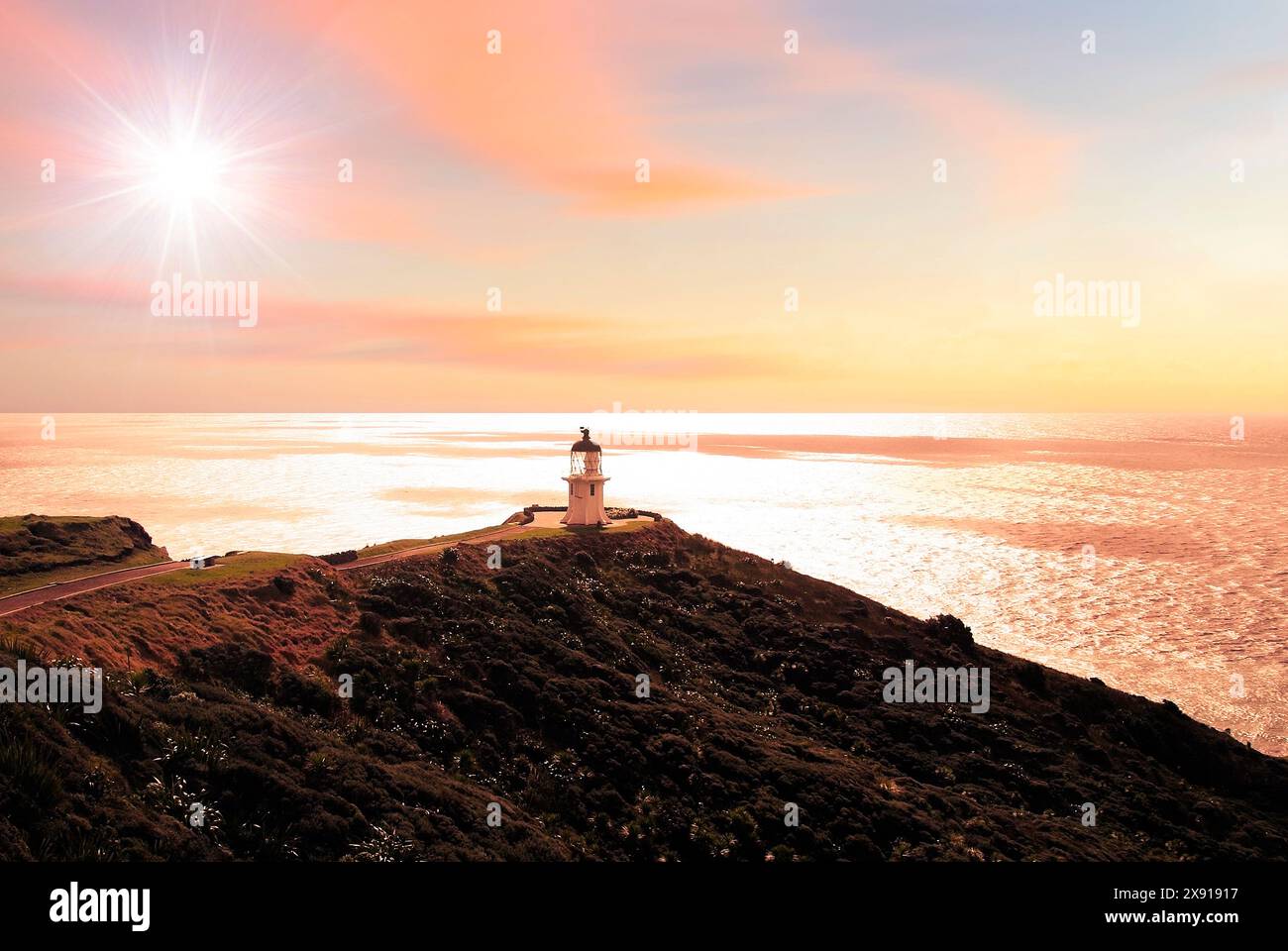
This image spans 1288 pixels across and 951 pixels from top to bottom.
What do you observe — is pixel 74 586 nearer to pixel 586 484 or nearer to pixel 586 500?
pixel 586 484

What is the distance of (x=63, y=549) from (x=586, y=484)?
23.6m

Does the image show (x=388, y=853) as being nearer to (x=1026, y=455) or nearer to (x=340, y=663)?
(x=340, y=663)

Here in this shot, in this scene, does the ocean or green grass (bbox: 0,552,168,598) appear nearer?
green grass (bbox: 0,552,168,598)

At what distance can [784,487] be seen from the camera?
10800 centimetres

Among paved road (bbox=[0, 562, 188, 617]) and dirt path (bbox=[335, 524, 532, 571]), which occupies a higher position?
paved road (bbox=[0, 562, 188, 617])

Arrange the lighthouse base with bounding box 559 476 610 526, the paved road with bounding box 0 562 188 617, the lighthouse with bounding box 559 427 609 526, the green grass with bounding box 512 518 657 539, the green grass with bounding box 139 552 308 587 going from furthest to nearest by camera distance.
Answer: the lighthouse base with bounding box 559 476 610 526 < the lighthouse with bounding box 559 427 609 526 < the green grass with bounding box 512 518 657 539 < the green grass with bounding box 139 552 308 587 < the paved road with bounding box 0 562 188 617

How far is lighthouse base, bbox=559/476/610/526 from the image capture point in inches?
1684

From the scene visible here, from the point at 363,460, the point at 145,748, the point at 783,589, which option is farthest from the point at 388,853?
the point at 363,460

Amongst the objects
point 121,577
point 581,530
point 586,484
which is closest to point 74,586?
point 121,577

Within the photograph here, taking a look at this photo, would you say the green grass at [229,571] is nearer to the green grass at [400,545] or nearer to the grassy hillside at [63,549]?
the grassy hillside at [63,549]

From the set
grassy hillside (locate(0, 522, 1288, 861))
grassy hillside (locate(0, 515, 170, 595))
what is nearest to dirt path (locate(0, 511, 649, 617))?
grassy hillside (locate(0, 515, 170, 595))

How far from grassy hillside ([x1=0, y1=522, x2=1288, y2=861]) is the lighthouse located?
7090mm

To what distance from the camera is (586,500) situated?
1705 inches

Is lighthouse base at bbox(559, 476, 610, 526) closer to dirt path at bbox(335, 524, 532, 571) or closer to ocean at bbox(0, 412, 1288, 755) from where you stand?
dirt path at bbox(335, 524, 532, 571)
